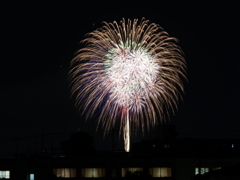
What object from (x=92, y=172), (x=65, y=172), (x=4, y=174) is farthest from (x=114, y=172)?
(x=4, y=174)

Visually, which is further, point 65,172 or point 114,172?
point 114,172

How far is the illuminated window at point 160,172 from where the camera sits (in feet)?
289

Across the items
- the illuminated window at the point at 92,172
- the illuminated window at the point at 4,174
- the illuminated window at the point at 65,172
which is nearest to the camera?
the illuminated window at the point at 65,172

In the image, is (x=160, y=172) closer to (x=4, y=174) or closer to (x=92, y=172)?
(x=92, y=172)

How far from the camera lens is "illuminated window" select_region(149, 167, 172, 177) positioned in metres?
88.2

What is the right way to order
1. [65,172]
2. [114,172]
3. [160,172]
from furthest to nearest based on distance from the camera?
[160,172] → [114,172] → [65,172]

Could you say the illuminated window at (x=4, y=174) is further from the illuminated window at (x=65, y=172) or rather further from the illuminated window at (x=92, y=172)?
the illuminated window at (x=92, y=172)

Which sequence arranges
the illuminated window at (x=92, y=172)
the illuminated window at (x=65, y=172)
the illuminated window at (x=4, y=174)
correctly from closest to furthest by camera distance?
1. the illuminated window at (x=65, y=172)
2. the illuminated window at (x=92, y=172)
3. the illuminated window at (x=4, y=174)

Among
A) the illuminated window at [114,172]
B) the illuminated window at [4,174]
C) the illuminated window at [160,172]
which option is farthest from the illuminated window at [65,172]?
the illuminated window at [160,172]

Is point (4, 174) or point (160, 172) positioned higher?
point (4, 174)

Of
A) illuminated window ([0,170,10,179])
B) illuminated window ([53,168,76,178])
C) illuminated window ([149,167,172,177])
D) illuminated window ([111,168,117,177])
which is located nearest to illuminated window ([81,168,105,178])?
illuminated window ([111,168,117,177])

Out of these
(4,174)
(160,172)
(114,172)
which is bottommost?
(160,172)

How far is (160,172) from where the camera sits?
290 ft

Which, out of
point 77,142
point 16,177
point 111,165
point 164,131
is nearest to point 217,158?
point 111,165
